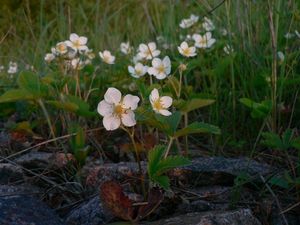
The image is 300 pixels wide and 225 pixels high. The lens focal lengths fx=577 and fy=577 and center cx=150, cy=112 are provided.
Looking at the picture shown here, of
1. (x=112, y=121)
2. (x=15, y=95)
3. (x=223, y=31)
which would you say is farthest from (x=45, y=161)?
(x=223, y=31)

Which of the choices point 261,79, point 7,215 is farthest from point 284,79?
point 7,215

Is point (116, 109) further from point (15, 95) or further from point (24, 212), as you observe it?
point (15, 95)

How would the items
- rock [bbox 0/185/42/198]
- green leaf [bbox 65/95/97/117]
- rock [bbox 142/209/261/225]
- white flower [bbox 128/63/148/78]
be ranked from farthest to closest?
white flower [bbox 128/63/148/78], green leaf [bbox 65/95/97/117], rock [bbox 0/185/42/198], rock [bbox 142/209/261/225]

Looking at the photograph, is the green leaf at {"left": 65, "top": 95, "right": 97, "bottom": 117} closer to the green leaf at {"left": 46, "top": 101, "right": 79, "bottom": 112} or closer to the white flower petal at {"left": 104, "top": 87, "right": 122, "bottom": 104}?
the green leaf at {"left": 46, "top": 101, "right": 79, "bottom": 112}

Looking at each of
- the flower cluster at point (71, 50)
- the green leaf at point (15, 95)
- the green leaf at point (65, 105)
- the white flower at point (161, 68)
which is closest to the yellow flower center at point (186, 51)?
the white flower at point (161, 68)

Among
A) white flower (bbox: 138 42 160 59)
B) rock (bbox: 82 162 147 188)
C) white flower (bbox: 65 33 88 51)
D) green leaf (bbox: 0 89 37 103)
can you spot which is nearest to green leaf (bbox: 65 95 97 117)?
green leaf (bbox: 0 89 37 103)

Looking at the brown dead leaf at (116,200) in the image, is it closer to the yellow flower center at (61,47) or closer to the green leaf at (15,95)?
the green leaf at (15,95)

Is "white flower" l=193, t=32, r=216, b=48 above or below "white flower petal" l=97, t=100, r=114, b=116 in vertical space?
above
